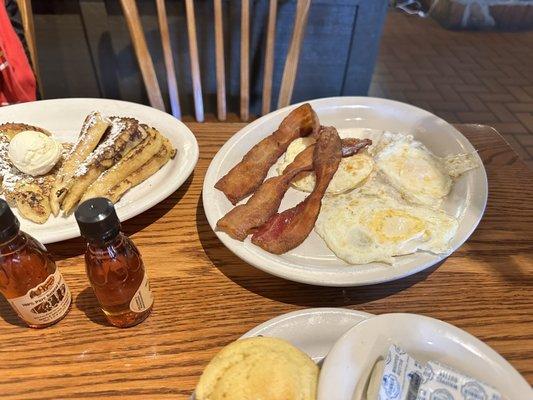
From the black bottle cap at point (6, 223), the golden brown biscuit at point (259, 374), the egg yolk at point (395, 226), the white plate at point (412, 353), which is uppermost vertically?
the black bottle cap at point (6, 223)

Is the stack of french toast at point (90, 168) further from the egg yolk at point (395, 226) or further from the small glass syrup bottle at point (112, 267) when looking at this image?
the egg yolk at point (395, 226)

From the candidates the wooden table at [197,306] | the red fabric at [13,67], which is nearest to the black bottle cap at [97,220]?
the wooden table at [197,306]

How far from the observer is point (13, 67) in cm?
150

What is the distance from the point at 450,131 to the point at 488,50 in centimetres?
340

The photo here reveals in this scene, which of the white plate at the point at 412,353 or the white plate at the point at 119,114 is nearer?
the white plate at the point at 412,353

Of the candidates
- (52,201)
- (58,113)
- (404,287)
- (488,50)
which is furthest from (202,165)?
(488,50)

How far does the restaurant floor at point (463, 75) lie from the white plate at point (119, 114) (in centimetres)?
245

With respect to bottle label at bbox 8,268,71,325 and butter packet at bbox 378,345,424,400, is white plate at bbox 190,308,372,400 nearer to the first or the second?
butter packet at bbox 378,345,424,400

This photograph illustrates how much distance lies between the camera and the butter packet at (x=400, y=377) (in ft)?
1.76

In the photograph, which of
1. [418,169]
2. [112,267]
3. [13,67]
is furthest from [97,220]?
[13,67]

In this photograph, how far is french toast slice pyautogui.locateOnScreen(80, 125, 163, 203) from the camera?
99 centimetres

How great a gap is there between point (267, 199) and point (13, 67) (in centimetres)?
116

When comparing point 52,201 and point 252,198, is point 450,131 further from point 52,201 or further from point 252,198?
point 52,201

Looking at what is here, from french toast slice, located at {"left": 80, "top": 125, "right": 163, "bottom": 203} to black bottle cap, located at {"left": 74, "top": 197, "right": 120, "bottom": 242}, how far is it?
36 cm
